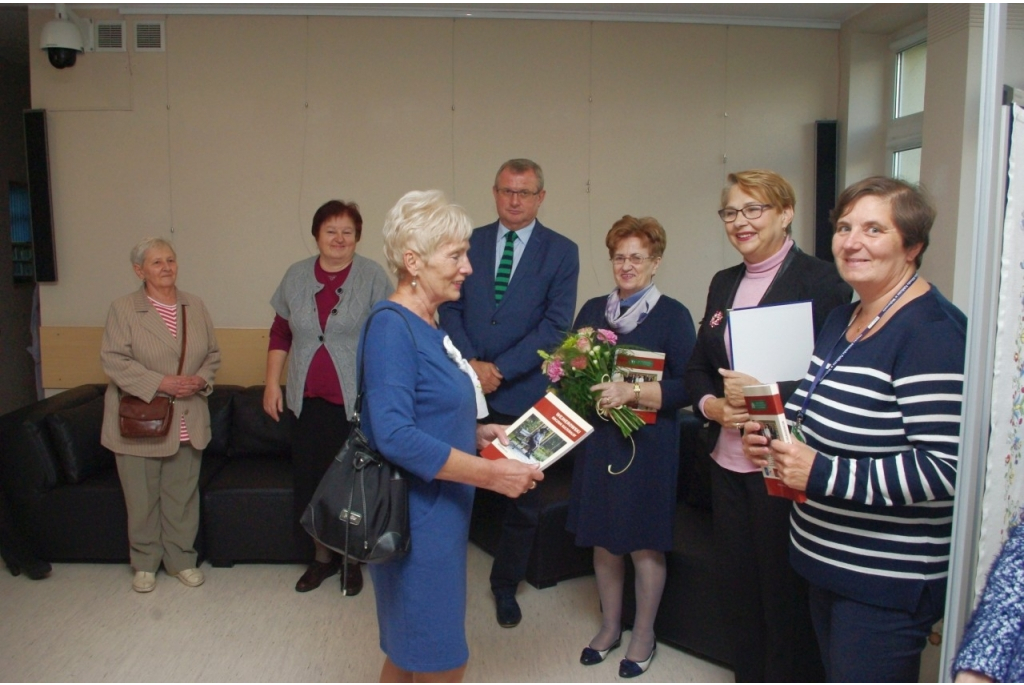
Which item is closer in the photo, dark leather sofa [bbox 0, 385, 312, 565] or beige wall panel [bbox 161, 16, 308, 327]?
dark leather sofa [bbox 0, 385, 312, 565]

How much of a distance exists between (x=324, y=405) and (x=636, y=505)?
149 centimetres

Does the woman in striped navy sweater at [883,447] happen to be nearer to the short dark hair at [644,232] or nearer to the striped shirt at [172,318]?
the short dark hair at [644,232]

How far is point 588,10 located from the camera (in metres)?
4.93

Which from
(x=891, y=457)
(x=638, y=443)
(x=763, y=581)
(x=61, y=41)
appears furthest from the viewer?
(x=61, y=41)

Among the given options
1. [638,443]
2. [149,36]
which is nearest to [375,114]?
[149,36]

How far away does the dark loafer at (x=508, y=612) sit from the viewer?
3.31 meters

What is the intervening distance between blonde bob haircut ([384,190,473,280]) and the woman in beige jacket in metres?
2.06

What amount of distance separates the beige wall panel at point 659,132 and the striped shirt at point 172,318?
254 centimetres

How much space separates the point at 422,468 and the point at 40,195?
13.7 feet

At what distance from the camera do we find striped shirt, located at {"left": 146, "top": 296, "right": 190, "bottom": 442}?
361 centimetres

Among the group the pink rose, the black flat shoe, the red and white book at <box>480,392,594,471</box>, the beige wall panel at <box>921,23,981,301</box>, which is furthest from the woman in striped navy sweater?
the beige wall panel at <box>921,23,981,301</box>

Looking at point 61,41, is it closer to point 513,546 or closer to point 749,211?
point 513,546

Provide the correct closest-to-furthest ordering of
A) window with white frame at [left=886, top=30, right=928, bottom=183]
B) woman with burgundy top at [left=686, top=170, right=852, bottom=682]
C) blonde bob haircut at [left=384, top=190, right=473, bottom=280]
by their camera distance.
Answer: blonde bob haircut at [left=384, top=190, right=473, bottom=280], woman with burgundy top at [left=686, top=170, right=852, bottom=682], window with white frame at [left=886, top=30, right=928, bottom=183]

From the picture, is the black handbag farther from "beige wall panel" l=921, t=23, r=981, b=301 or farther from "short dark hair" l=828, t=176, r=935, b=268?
"beige wall panel" l=921, t=23, r=981, b=301
